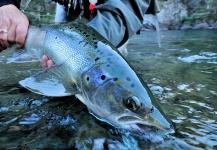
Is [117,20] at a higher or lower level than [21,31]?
higher

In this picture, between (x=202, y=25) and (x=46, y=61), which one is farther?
(x=202, y=25)

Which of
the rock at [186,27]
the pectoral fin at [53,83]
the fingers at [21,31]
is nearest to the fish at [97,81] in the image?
the pectoral fin at [53,83]

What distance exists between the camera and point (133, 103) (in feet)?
4.47

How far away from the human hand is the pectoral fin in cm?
55

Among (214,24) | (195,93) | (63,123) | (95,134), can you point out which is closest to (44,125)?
(63,123)

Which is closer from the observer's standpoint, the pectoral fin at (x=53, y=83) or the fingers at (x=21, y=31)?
the pectoral fin at (x=53, y=83)

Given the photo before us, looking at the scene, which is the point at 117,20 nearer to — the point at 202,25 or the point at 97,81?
the point at 97,81

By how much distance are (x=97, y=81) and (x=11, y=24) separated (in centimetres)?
103

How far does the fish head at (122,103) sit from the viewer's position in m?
1.32

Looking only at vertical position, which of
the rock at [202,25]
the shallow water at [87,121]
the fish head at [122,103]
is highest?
the fish head at [122,103]

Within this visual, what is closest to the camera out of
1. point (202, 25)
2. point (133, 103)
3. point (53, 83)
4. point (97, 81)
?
point (133, 103)

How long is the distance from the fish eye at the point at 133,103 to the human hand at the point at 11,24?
1.29m

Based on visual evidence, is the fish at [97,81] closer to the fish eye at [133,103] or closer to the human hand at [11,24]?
the fish eye at [133,103]

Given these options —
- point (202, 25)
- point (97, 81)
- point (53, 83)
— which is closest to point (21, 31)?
point (53, 83)
